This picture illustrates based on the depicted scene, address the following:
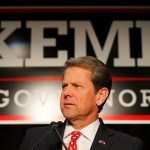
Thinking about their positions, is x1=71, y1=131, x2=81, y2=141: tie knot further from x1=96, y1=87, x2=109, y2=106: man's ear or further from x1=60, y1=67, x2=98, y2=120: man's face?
x1=96, y1=87, x2=109, y2=106: man's ear

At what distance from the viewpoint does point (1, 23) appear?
2.92m

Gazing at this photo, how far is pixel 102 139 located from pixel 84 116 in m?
0.14

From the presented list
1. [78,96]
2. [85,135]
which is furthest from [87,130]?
[78,96]

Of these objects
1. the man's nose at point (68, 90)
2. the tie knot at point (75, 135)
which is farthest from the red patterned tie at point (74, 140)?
the man's nose at point (68, 90)

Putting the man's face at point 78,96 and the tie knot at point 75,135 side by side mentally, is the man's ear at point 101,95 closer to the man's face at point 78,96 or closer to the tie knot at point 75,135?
the man's face at point 78,96

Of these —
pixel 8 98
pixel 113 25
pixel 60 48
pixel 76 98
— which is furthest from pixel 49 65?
pixel 76 98

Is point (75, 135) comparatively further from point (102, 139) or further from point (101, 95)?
point (101, 95)

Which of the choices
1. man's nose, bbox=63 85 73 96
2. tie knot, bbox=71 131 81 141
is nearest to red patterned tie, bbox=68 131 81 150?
tie knot, bbox=71 131 81 141

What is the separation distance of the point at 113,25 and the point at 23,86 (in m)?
0.91

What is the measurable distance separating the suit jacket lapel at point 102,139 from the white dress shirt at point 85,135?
1.0 inches

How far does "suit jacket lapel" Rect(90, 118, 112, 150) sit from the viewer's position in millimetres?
1595

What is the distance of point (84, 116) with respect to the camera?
1676 millimetres

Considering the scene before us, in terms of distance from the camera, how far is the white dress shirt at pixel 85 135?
5.30ft
